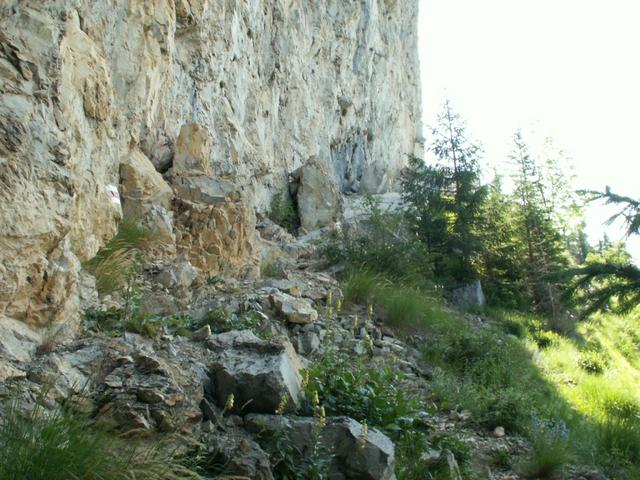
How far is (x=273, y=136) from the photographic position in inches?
647

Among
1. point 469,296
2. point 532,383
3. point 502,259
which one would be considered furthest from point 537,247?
point 532,383

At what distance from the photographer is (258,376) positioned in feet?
13.4

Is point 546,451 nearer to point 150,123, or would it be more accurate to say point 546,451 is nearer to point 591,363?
point 591,363

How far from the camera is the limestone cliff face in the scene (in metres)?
4.14

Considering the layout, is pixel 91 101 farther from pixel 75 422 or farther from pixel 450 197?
pixel 450 197

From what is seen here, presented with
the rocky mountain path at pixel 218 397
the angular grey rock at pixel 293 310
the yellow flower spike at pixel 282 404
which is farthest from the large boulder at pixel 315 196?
the yellow flower spike at pixel 282 404

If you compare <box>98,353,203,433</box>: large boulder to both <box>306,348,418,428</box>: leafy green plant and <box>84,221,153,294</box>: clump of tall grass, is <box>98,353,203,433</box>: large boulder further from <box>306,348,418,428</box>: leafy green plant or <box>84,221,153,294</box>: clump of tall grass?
<box>84,221,153,294</box>: clump of tall grass

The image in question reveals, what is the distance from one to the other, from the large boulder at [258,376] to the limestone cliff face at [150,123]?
1.25m

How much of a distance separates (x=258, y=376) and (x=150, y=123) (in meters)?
5.98

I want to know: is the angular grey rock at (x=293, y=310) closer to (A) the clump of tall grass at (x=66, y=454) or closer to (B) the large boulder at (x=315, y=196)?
(A) the clump of tall grass at (x=66, y=454)

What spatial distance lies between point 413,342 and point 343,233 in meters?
4.32

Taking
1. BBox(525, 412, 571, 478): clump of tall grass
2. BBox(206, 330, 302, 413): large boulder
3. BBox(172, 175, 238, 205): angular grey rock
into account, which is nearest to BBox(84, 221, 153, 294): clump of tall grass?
BBox(172, 175, 238, 205): angular grey rock

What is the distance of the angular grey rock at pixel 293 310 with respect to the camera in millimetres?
6781

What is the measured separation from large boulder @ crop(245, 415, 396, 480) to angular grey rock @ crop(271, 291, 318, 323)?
2880 mm
